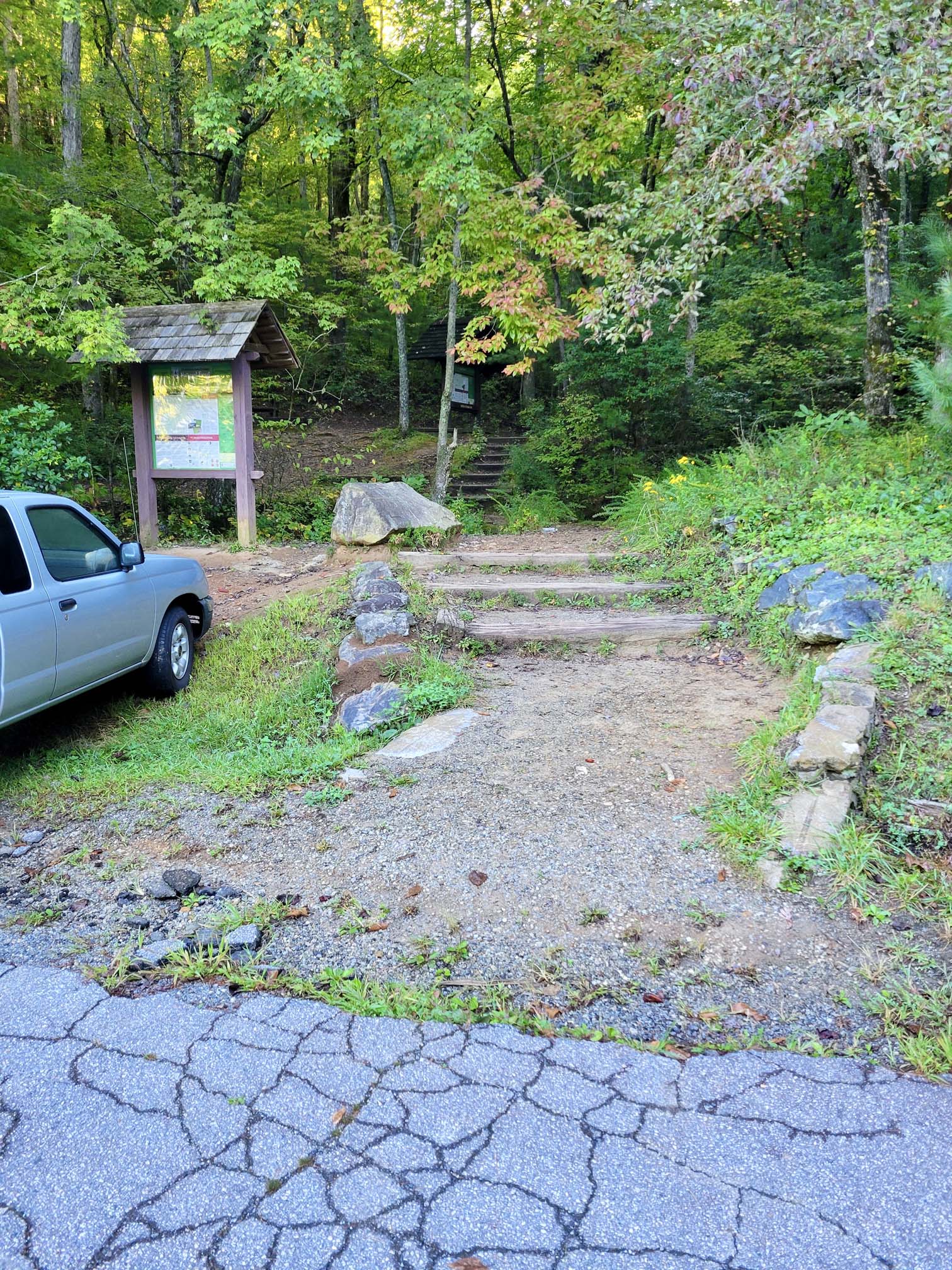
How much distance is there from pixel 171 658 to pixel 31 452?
3.93 meters

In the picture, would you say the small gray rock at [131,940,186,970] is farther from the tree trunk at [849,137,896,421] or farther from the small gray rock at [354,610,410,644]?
the tree trunk at [849,137,896,421]

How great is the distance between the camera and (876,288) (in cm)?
1027

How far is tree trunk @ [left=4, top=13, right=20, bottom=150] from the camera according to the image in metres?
14.1

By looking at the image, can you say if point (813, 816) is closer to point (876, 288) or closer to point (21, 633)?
point (21, 633)

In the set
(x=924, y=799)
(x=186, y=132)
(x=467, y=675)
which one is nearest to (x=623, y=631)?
(x=467, y=675)

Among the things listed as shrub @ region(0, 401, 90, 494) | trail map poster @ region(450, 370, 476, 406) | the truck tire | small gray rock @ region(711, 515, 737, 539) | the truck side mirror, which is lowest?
the truck tire

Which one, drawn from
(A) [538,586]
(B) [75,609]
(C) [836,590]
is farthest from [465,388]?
(B) [75,609]

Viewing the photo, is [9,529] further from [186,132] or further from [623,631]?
[186,132]

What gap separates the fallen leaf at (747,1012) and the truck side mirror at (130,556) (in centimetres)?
459

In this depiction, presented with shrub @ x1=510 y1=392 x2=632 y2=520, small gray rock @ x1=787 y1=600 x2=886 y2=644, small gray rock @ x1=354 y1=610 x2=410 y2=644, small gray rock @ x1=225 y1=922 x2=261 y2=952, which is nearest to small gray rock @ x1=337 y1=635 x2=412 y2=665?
small gray rock @ x1=354 y1=610 x2=410 y2=644

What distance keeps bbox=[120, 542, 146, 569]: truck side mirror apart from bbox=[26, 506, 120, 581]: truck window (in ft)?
0.15

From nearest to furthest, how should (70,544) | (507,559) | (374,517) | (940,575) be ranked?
(70,544) → (940,575) → (507,559) → (374,517)

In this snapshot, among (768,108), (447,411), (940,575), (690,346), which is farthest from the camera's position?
(690,346)

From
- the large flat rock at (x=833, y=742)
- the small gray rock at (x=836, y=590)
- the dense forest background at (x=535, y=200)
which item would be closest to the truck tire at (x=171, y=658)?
the dense forest background at (x=535, y=200)
